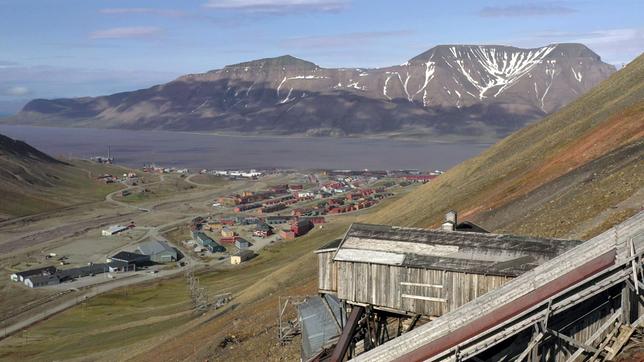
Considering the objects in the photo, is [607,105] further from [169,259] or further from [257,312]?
[169,259]

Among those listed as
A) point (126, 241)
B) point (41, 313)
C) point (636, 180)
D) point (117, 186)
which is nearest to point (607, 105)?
point (636, 180)

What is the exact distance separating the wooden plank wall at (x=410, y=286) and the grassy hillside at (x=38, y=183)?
12081cm

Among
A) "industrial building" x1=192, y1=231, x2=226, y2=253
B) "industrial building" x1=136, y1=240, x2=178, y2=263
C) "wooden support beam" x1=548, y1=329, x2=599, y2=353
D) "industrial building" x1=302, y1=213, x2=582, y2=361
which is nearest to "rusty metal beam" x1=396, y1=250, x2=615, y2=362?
"wooden support beam" x1=548, y1=329, x2=599, y2=353

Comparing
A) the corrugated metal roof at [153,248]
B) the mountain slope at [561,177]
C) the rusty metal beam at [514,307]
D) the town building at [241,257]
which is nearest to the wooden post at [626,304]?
the rusty metal beam at [514,307]

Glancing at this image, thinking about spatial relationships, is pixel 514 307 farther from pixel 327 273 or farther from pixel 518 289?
pixel 327 273

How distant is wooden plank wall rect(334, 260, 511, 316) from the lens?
14.7 metres

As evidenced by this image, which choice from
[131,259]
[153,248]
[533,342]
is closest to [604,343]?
[533,342]

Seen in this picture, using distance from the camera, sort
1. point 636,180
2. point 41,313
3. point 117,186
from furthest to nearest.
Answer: point 117,186
point 41,313
point 636,180

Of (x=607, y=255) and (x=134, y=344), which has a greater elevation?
(x=607, y=255)

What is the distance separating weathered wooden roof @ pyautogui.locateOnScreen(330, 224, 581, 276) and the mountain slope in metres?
8.43

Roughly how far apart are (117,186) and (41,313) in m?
117

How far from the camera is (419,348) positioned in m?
12.7

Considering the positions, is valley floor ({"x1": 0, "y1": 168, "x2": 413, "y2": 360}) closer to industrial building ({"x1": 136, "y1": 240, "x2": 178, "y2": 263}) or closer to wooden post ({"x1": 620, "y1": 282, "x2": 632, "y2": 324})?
industrial building ({"x1": 136, "y1": 240, "x2": 178, "y2": 263})

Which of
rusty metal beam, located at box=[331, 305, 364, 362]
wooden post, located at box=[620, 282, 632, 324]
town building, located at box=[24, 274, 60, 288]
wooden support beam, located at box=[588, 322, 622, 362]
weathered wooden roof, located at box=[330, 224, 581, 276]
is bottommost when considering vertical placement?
town building, located at box=[24, 274, 60, 288]
